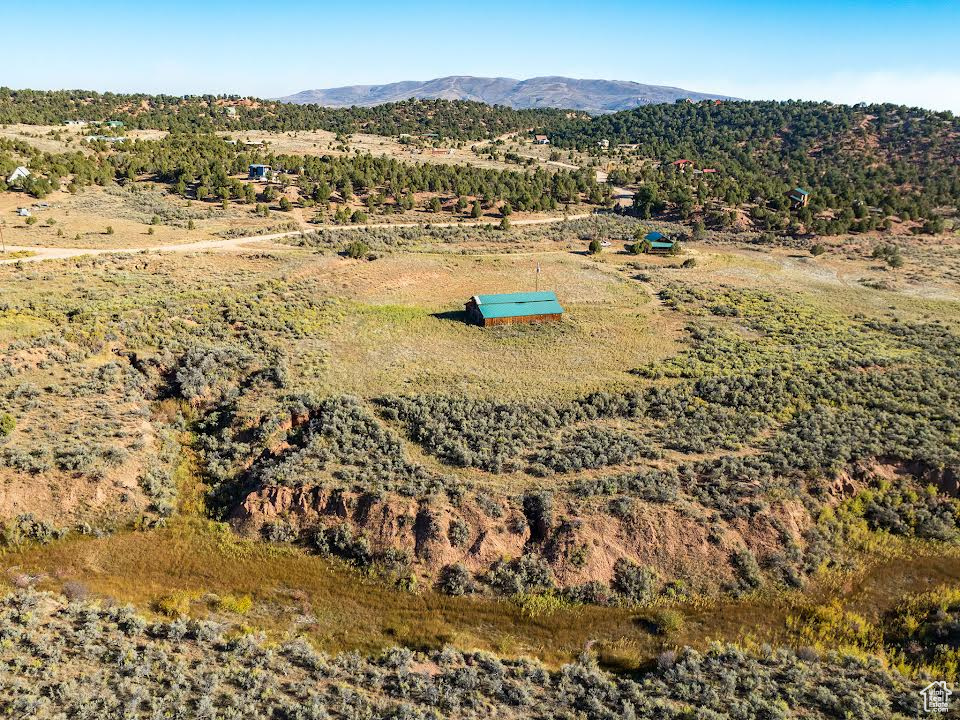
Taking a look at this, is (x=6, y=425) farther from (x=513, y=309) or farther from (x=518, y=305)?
(x=518, y=305)

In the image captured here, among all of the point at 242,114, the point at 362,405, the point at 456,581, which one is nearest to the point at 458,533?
the point at 456,581

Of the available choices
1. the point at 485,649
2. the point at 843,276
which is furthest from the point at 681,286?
the point at 485,649

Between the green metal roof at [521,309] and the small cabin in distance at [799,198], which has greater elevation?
the small cabin in distance at [799,198]

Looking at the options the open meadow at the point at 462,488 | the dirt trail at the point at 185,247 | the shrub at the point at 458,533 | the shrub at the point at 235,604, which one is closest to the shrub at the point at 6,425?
the open meadow at the point at 462,488

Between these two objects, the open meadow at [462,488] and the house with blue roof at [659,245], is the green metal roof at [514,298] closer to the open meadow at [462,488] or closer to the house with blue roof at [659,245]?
the open meadow at [462,488]

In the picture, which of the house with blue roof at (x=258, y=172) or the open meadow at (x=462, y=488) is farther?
the house with blue roof at (x=258, y=172)

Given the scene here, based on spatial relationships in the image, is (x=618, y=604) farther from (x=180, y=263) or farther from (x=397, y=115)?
(x=397, y=115)

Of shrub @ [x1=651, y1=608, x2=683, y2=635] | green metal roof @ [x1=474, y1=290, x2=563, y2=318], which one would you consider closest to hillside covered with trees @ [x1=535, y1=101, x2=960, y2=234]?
green metal roof @ [x1=474, y1=290, x2=563, y2=318]
